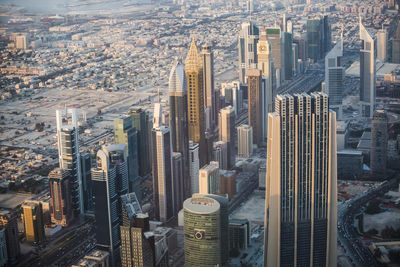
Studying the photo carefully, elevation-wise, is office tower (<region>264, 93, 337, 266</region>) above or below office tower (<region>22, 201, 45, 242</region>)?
above

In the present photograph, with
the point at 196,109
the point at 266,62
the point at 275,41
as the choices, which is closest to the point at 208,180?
the point at 196,109

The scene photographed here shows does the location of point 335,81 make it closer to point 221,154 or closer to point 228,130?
point 228,130

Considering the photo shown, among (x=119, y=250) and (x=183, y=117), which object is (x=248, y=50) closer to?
(x=183, y=117)

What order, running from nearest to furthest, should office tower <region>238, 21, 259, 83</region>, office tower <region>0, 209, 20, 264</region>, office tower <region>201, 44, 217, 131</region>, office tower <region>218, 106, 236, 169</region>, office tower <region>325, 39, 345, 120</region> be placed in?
office tower <region>0, 209, 20, 264</region>
office tower <region>218, 106, 236, 169</region>
office tower <region>201, 44, 217, 131</region>
office tower <region>325, 39, 345, 120</region>
office tower <region>238, 21, 259, 83</region>

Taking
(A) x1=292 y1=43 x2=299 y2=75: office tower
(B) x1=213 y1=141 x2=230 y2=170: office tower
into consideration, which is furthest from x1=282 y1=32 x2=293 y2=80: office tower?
(B) x1=213 y1=141 x2=230 y2=170: office tower

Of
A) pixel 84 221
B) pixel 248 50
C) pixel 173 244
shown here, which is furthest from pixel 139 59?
pixel 173 244

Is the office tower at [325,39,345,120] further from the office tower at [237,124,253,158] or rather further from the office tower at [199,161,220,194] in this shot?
the office tower at [199,161,220,194]

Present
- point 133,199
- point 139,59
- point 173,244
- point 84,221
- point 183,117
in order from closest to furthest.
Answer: point 133,199
point 173,244
point 84,221
point 183,117
point 139,59
